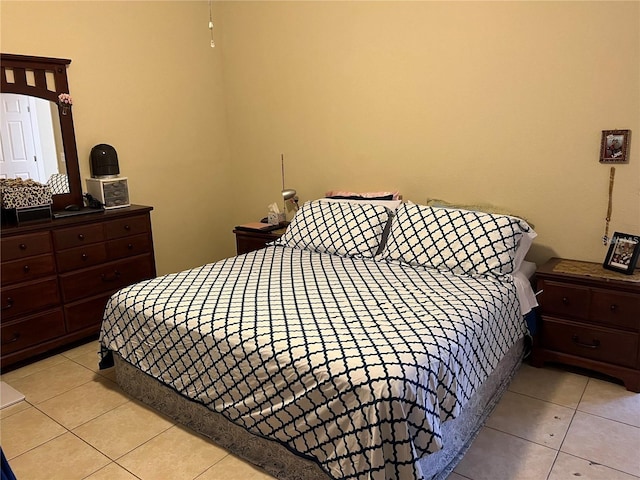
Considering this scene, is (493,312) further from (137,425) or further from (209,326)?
(137,425)

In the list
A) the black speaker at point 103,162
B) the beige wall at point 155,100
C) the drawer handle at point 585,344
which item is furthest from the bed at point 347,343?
the beige wall at point 155,100

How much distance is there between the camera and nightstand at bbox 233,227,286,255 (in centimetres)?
367

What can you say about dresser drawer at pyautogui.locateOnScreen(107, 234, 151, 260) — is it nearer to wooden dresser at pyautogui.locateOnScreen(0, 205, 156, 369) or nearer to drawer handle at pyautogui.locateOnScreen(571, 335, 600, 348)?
wooden dresser at pyautogui.locateOnScreen(0, 205, 156, 369)

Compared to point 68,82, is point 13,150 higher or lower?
lower

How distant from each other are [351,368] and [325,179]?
237 centimetres

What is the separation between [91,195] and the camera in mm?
3391

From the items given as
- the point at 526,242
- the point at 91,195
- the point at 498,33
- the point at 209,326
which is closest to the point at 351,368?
the point at 209,326

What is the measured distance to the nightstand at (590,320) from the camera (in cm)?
244

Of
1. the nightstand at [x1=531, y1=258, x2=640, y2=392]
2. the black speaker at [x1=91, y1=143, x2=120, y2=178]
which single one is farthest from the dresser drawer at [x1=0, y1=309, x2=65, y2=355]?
the nightstand at [x1=531, y1=258, x2=640, y2=392]

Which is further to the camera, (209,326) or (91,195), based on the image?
(91,195)

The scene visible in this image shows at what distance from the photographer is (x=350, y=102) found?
357cm

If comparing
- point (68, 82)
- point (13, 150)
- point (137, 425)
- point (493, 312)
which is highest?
point (68, 82)

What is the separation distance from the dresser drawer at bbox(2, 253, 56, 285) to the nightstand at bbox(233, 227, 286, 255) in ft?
4.43

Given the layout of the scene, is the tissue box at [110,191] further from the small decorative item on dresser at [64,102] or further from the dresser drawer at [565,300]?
the dresser drawer at [565,300]
